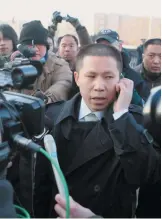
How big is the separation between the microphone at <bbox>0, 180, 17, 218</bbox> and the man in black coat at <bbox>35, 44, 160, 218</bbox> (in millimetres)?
512

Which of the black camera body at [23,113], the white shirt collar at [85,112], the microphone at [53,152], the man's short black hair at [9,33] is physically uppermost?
the man's short black hair at [9,33]

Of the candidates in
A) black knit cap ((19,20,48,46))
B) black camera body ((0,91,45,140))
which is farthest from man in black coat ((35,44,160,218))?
black knit cap ((19,20,48,46))

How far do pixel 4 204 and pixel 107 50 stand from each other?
1008mm

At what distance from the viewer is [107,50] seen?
→ 162cm

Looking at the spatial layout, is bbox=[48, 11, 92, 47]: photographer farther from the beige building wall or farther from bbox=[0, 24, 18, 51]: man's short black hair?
the beige building wall

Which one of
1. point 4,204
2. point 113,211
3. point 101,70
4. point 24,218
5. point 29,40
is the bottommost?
point 113,211

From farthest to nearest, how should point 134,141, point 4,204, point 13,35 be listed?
point 13,35
point 134,141
point 4,204

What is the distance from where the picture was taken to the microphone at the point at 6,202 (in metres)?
0.83

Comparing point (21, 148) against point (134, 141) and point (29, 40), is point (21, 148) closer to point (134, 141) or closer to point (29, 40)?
point (134, 141)

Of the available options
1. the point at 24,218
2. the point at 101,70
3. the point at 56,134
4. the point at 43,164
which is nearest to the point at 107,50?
the point at 101,70

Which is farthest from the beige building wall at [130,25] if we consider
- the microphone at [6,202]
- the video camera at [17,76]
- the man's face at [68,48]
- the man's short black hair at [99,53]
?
the microphone at [6,202]

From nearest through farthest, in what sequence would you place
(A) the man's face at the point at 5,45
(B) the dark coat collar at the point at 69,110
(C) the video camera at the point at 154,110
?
(C) the video camera at the point at 154,110
(B) the dark coat collar at the point at 69,110
(A) the man's face at the point at 5,45

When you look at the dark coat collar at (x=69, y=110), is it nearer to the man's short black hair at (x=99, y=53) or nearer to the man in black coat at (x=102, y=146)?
the man in black coat at (x=102, y=146)

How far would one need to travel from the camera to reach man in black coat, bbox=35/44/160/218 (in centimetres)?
126
